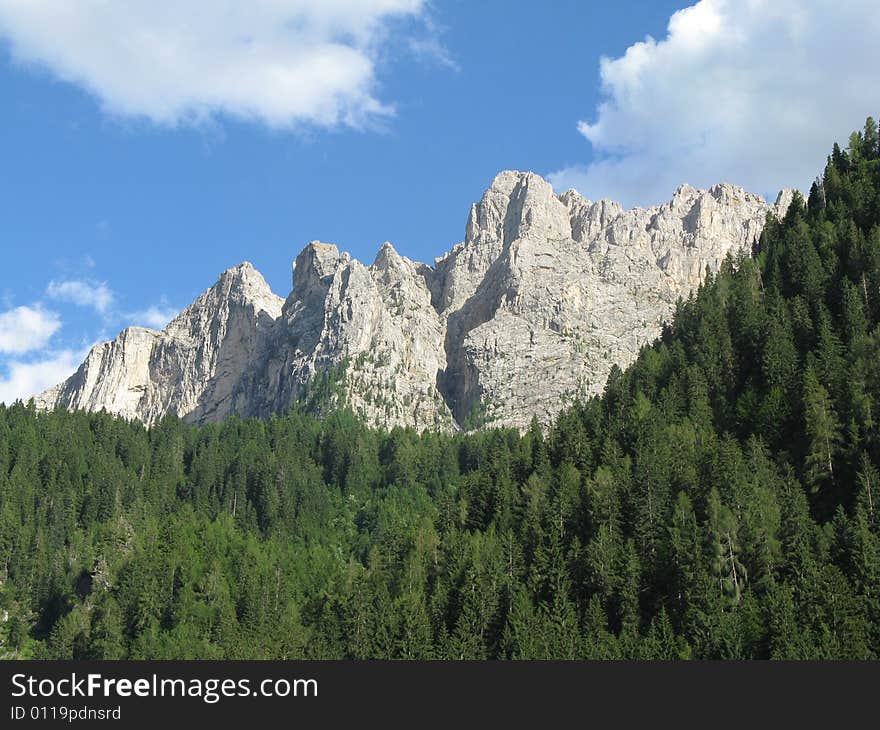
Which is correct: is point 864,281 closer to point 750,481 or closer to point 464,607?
point 750,481

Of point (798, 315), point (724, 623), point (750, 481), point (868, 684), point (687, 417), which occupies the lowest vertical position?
point (868, 684)

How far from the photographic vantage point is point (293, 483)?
592 ft

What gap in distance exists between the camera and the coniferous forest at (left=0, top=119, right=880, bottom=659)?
87625 mm

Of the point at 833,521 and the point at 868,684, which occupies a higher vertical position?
the point at 833,521

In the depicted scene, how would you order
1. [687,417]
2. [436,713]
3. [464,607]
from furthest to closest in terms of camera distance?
1. [687,417]
2. [464,607]
3. [436,713]

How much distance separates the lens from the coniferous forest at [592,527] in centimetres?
8762

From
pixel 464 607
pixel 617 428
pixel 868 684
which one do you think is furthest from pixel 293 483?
pixel 868 684

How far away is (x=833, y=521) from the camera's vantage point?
91.5 m

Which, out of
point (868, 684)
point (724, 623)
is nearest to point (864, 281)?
point (724, 623)

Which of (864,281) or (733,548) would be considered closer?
(733,548)

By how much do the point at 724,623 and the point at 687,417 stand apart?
125ft

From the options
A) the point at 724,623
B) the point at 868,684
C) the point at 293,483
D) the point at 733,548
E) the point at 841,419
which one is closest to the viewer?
the point at 868,684

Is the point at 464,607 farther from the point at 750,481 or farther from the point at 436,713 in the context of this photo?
the point at 436,713

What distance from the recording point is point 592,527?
101438 mm
